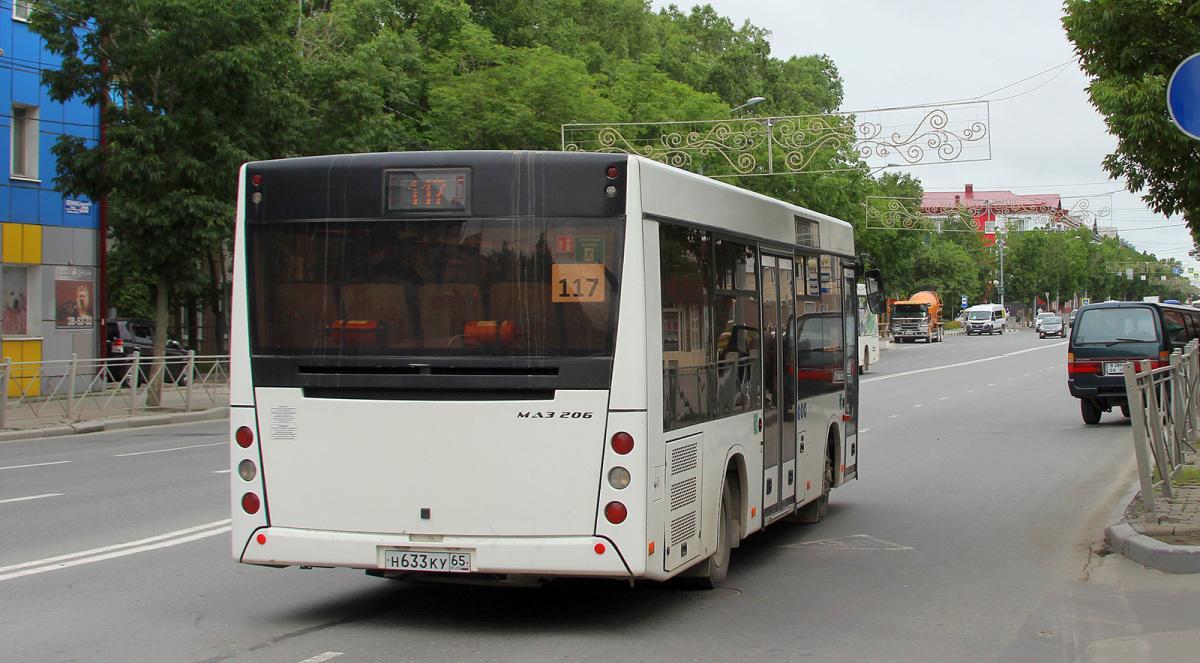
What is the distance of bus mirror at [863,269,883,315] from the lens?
13875 mm

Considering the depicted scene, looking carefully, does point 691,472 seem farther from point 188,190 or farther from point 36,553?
point 188,190

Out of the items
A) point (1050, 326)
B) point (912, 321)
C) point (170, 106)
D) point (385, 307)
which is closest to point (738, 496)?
point (385, 307)

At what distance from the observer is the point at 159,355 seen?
2744 cm

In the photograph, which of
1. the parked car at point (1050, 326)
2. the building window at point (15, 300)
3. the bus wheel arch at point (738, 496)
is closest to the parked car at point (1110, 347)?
the bus wheel arch at point (738, 496)

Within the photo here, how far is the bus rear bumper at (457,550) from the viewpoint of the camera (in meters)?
7.00

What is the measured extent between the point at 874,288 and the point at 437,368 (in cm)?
830

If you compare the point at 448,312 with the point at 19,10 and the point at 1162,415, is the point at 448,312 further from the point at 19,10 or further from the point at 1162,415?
the point at 19,10

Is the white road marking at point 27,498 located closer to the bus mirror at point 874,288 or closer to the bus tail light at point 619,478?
the bus tail light at point 619,478

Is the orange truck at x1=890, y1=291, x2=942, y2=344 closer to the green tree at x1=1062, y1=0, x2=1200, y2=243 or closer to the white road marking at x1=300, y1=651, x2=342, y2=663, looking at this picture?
the green tree at x1=1062, y1=0, x2=1200, y2=243

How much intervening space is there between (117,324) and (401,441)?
30.4m

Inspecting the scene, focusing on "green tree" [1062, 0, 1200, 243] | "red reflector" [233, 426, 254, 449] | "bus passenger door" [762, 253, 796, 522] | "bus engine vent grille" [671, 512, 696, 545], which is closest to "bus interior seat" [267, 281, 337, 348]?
"red reflector" [233, 426, 254, 449]

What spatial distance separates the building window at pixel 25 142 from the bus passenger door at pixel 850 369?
77.1 ft

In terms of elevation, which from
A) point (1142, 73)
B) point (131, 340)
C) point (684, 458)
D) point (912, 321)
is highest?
point (1142, 73)

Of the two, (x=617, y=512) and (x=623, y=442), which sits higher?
(x=623, y=442)
